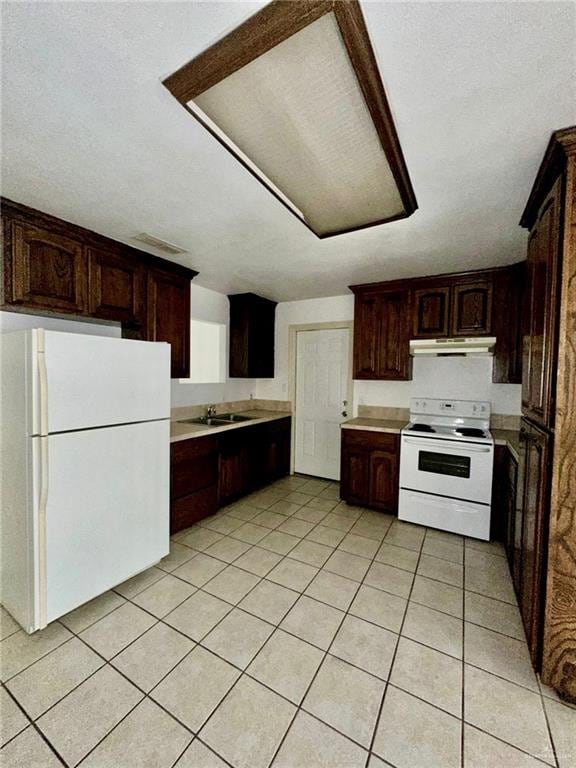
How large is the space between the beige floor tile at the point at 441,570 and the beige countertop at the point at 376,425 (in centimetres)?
115

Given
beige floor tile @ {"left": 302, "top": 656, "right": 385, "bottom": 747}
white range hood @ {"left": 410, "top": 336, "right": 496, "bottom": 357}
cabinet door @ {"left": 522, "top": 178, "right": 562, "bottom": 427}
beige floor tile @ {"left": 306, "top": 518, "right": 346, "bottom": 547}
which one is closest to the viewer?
beige floor tile @ {"left": 302, "top": 656, "right": 385, "bottom": 747}

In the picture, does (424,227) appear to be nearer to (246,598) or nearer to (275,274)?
(275,274)

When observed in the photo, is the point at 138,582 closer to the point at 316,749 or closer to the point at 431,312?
the point at 316,749

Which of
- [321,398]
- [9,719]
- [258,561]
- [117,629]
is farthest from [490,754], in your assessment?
[321,398]

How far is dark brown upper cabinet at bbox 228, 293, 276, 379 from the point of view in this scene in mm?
4043

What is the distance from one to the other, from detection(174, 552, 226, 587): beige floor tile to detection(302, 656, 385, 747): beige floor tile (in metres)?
1.00

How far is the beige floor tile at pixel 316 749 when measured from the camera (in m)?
1.17

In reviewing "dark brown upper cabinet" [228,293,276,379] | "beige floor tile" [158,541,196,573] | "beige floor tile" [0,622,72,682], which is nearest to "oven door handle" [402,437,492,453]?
"dark brown upper cabinet" [228,293,276,379]

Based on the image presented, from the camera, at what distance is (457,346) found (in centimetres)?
304

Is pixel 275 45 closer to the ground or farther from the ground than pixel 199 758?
farther from the ground

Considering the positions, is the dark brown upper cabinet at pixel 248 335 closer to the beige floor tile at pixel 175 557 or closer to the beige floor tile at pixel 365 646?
the beige floor tile at pixel 175 557

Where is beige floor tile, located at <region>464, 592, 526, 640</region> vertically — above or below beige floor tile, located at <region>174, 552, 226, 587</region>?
below

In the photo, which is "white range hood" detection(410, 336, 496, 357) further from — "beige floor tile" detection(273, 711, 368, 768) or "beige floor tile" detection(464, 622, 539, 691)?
"beige floor tile" detection(273, 711, 368, 768)

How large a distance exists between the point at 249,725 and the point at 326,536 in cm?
161
